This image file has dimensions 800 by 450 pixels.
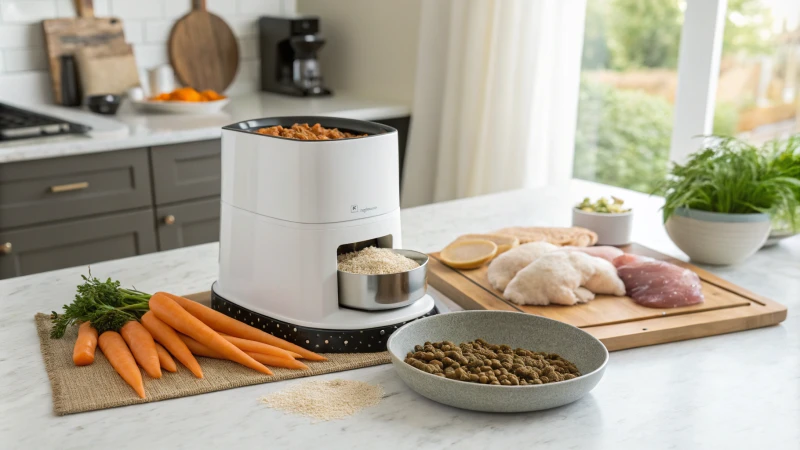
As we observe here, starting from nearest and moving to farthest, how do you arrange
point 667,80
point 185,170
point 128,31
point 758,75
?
point 185,170 < point 128,31 < point 758,75 < point 667,80

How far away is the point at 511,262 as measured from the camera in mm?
1444

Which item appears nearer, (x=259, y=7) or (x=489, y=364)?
(x=489, y=364)

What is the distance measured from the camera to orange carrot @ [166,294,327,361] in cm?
121

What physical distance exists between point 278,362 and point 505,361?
327 mm

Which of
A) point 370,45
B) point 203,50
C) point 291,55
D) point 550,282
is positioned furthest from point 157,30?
point 550,282

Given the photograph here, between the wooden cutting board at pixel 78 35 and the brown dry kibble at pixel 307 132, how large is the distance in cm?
218

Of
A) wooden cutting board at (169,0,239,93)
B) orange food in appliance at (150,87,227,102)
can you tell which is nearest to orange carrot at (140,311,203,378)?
orange food in appliance at (150,87,227,102)

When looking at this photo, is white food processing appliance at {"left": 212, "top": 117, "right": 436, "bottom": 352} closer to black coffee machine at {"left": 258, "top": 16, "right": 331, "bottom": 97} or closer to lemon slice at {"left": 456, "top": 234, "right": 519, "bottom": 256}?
lemon slice at {"left": 456, "top": 234, "right": 519, "bottom": 256}

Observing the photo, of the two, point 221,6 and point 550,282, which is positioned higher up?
point 221,6

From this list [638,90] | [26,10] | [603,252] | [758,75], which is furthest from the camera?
[638,90]

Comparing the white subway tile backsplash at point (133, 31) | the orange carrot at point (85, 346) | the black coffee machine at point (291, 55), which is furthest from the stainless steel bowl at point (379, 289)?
the white subway tile backsplash at point (133, 31)

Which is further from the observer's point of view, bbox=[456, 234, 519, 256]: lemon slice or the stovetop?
the stovetop

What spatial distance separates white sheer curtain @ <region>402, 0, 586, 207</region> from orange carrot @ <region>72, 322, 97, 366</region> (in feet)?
6.14

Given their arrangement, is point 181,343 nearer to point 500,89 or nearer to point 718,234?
point 718,234
